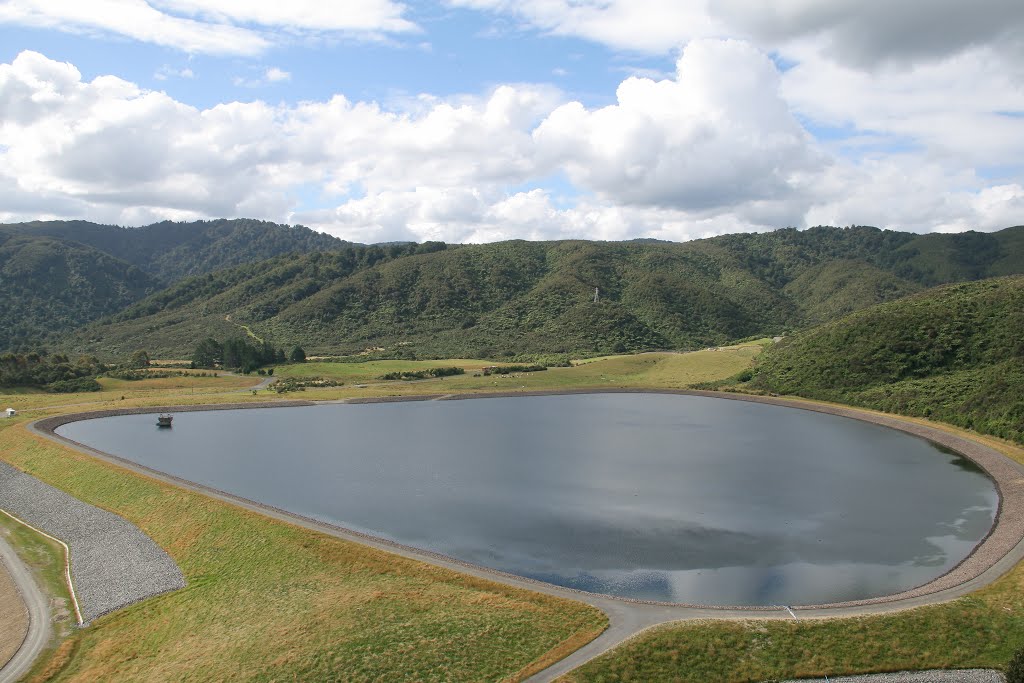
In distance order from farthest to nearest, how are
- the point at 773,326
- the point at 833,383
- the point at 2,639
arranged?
the point at 773,326 → the point at 833,383 → the point at 2,639

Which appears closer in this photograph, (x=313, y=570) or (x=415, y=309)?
(x=313, y=570)

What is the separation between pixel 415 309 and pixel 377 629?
517 ft

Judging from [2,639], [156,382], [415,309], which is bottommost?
[2,639]

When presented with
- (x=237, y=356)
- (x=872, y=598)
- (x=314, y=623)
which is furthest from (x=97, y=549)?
(x=237, y=356)

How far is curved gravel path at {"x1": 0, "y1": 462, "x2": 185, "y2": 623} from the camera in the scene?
34562mm

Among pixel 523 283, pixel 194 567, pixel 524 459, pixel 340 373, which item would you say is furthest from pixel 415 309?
pixel 194 567

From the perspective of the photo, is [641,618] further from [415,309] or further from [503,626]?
[415,309]

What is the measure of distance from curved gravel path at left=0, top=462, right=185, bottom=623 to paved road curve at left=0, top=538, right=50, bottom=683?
5.01 feet

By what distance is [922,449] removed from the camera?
61.8 m

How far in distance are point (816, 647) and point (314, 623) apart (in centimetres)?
1870

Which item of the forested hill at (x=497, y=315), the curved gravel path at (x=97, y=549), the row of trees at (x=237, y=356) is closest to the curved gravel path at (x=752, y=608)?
the curved gravel path at (x=97, y=549)

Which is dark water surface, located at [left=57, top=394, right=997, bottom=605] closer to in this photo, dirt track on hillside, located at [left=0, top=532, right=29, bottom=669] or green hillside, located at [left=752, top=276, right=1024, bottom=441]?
green hillside, located at [left=752, top=276, right=1024, bottom=441]

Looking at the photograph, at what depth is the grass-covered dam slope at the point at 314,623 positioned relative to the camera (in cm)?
2609

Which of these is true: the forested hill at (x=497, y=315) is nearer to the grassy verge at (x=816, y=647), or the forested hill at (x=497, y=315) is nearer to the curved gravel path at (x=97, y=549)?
the curved gravel path at (x=97, y=549)
